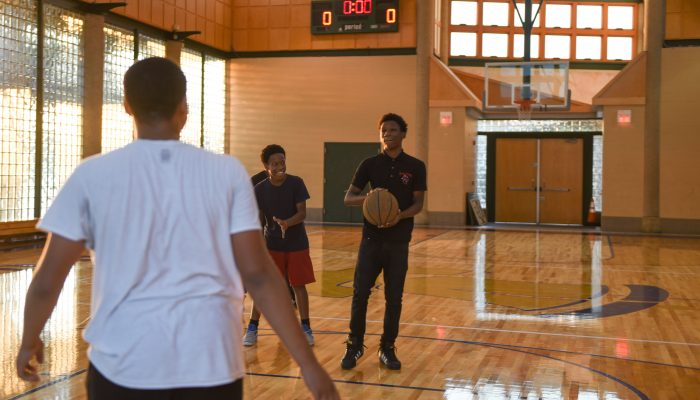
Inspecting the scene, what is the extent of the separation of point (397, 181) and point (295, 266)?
1189mm

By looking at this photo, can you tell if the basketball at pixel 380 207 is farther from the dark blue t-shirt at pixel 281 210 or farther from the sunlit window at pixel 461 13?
the sunlit window at pixel 461 13

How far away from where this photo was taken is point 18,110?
14.4 meters

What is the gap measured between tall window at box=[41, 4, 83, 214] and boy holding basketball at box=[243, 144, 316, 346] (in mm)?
9805

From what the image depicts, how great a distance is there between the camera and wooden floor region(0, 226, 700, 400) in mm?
5469

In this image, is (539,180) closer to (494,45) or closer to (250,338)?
(494,45)

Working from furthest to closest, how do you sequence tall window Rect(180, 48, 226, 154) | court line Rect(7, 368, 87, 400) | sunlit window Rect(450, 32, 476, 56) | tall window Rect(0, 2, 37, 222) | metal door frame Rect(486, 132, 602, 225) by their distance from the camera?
sunlit window Rect(450, 32, 476, 56) < metal door frame Rect(486, 132, 602, 225) < tall window Rect(180, 48, 226, 154) < tall window Rect(0, 2, 37, 222) < court line Rect(7, 368, 87, 400)

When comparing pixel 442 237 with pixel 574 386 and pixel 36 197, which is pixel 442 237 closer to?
pixel 36 197

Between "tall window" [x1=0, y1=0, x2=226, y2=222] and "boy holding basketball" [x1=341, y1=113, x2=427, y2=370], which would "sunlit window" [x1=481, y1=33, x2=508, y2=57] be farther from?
"boy holding basketball" [x1=341, y1=113, x2=427, y2=370]

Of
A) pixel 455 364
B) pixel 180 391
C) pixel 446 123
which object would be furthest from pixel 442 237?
pixel 180 391

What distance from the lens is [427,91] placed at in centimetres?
2097

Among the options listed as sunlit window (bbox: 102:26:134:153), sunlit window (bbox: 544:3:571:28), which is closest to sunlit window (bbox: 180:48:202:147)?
sunlit window (bbox: 102:26:134:153)

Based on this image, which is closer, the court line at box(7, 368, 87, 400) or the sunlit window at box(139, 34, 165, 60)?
the court line at box(7, 368, 87, 400)

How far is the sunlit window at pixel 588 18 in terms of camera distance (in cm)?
2623

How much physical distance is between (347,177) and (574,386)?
53.7 ft
